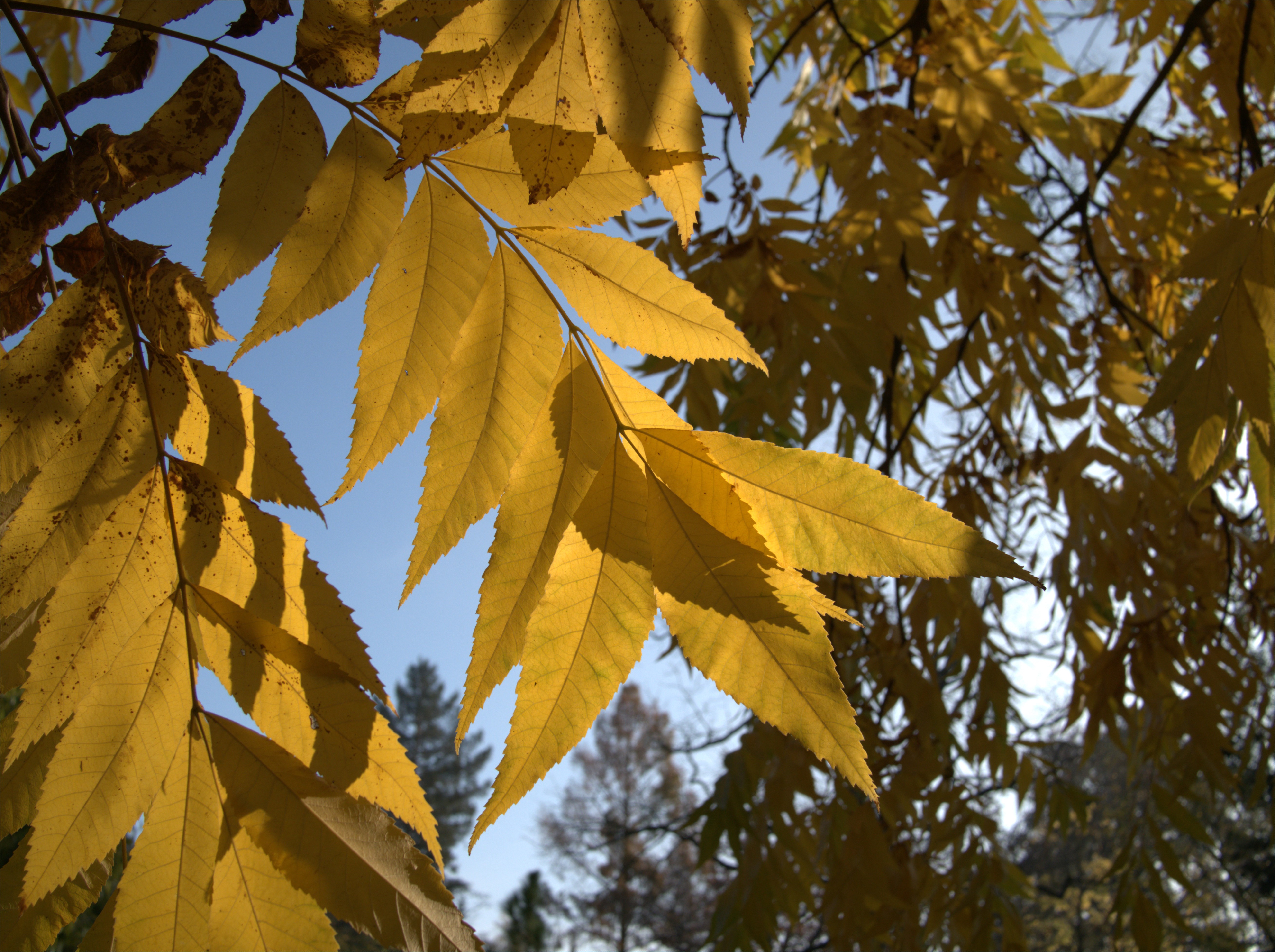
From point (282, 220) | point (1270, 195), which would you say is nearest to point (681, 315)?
point (282, 220)

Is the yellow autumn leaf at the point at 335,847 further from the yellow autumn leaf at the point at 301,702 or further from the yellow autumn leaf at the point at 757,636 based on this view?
the yellow autumn leaf at the point at 757,636

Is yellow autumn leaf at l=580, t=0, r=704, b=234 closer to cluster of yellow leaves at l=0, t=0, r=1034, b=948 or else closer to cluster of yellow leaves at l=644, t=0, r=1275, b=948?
cluster of yellow leaves at l=0, t=0, r=1034, b=948

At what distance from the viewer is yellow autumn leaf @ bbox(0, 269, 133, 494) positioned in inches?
19.9

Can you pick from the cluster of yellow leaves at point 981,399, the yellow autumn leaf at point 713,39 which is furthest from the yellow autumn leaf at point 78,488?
the cluster of yellow leaves at point 981,399

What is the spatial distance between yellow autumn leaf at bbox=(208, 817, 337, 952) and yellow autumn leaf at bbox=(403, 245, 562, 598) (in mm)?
217

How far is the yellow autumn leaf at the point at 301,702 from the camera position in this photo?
21.1 inches

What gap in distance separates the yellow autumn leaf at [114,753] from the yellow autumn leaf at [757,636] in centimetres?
33

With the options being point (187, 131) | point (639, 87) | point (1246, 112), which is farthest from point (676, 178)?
point (1246, 112)

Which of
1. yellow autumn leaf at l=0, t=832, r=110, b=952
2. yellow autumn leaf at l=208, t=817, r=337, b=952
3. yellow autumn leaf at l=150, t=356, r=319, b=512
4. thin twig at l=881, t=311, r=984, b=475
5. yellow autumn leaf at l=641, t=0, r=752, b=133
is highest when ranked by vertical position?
thin twig at l=881, t=311, r=984, b=475

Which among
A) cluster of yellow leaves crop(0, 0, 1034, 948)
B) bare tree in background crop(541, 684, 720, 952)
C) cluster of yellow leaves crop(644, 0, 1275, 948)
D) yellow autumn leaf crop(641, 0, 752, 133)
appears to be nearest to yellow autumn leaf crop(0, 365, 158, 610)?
cluster of yellow leaves crop(0, 0, 1034, 948)

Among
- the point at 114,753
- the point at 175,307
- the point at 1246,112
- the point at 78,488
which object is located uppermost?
the point at 1246,112

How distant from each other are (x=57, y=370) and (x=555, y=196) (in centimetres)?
34

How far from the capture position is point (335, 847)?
0.51 metres

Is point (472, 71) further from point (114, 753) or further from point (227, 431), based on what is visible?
point (114, 753)
